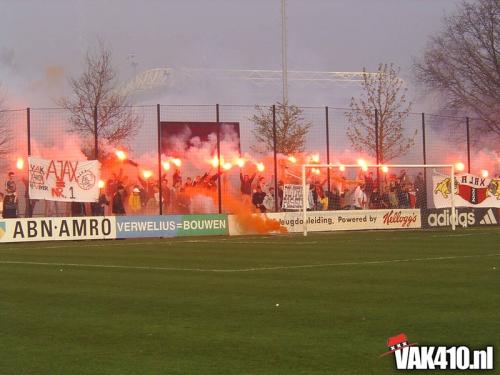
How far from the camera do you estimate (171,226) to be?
34906mm

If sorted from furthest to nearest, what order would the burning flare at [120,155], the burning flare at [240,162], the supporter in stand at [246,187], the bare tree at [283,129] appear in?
the bare tree at [283,129]
the burning flare at [240,162]
the burning flare at [120,155]
the supporter in stand at [246,187]

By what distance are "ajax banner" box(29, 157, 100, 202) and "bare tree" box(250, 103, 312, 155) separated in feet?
36.7

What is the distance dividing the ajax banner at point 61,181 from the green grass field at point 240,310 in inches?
452

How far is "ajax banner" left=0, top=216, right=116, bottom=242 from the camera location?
32.7 metres

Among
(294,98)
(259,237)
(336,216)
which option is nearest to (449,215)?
(336,216)

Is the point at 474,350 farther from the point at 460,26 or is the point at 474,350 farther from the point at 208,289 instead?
the point at 460,26

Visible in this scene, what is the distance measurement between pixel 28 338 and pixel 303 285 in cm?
594

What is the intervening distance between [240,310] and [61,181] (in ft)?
77.4

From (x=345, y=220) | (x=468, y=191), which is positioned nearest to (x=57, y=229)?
(x=345, y=220)

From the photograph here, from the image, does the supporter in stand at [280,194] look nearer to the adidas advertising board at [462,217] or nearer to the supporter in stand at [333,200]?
the supporter in stand at [333,200]

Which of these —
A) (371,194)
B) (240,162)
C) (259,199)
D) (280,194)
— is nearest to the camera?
(259,199)

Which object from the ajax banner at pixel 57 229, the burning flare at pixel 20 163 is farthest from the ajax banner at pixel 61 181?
the burning flare at pixel 20 163

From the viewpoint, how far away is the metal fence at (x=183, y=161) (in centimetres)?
3719

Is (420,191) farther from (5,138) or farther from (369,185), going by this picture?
(5,138)
